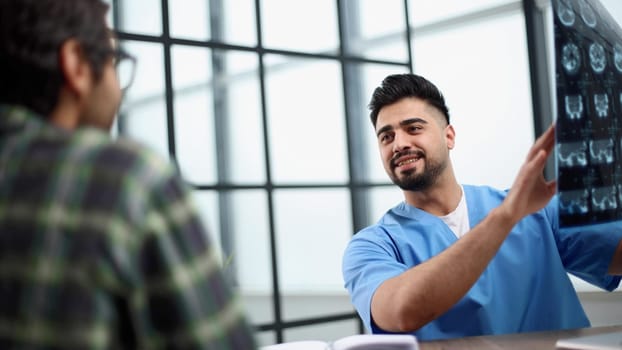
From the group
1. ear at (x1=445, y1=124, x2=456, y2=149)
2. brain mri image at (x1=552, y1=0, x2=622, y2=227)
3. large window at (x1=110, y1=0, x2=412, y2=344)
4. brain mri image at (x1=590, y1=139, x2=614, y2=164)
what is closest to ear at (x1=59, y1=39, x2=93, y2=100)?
brain mri image at (x1=552, y1=0, x2=622, y2=227)

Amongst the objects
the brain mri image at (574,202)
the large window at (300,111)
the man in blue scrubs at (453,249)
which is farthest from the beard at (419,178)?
the large window at (300,111)

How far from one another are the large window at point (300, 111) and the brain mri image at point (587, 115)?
4.15ft

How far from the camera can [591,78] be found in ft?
2.82

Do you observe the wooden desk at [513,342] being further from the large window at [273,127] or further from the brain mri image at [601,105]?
the large window at [273,127]

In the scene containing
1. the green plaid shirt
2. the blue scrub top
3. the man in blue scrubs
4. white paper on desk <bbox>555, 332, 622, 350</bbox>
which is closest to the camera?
the green plaid shirt

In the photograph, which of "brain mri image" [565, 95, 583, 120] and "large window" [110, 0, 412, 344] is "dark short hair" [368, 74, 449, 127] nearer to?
"large window" [110, 0, 412, 344]

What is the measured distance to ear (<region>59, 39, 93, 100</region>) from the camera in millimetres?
476

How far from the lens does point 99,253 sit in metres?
0.39

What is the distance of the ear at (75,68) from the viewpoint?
0.48m

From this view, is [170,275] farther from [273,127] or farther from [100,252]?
[273,127]

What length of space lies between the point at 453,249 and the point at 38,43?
2.55 ft

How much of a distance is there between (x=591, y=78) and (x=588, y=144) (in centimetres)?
10

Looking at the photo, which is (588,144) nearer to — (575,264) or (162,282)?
(575,264)

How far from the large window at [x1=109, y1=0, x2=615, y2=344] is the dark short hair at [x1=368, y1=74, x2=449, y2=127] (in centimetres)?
61
